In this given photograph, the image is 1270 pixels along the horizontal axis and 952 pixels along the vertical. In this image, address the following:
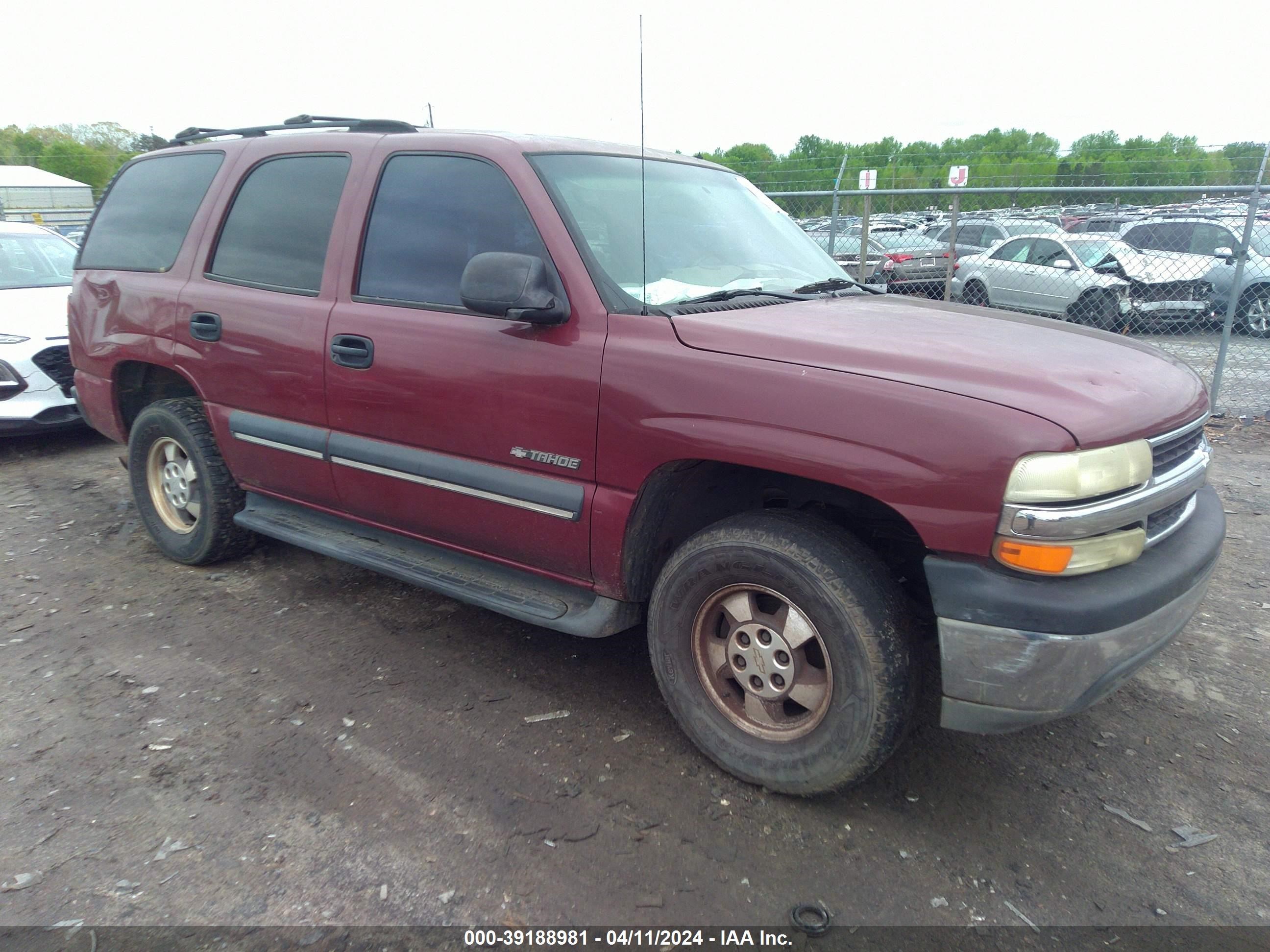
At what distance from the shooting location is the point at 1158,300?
866 centimetres

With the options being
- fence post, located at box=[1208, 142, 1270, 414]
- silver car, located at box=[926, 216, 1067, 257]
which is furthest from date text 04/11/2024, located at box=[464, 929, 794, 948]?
silver car, located at box=[926, 216, 1067, 257]

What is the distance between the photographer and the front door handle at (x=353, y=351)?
329cm

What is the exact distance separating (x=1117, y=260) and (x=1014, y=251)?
1.91 meters

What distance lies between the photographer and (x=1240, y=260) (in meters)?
6.98

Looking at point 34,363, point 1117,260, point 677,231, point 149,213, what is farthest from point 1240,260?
point 34,363

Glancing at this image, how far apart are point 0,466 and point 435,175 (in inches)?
195

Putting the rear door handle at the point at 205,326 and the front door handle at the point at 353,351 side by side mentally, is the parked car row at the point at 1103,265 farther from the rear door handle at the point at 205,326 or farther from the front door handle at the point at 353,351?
the rear door handle at the point at 205,326

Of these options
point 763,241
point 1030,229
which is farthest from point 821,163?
point 763,241

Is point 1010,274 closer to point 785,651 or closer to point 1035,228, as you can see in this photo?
point 1035,228

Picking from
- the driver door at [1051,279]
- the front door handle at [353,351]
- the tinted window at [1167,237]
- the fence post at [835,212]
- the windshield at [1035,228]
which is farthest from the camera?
the windshield at [1035,228]

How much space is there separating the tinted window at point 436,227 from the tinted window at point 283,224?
0.28 meters

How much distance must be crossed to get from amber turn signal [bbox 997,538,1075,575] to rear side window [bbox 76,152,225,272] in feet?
12.4

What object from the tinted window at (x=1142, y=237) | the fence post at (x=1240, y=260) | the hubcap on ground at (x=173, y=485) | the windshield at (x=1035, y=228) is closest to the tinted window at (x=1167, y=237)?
the tinted window at (x=1142, y=237)

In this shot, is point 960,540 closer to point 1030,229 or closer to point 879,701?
point 879,701
